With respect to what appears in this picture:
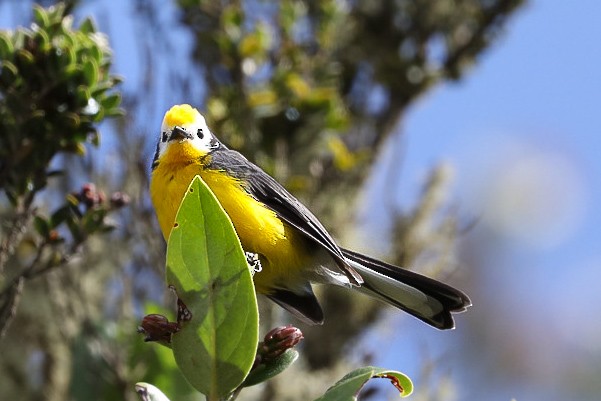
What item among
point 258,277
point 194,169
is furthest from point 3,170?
point 258,277

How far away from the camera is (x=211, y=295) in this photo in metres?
1.71

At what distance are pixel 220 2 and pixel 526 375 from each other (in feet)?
13.3

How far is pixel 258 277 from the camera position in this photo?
271cm

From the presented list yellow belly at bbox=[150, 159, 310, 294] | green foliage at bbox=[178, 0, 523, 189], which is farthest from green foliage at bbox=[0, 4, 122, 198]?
green foliage at bbox=[178, 0, 523, 189]

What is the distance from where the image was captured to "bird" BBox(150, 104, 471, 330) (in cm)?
254

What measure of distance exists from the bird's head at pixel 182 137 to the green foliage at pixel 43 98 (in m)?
0.34

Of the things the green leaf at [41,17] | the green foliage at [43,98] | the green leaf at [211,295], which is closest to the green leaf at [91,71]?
the green foliage at [43,98]

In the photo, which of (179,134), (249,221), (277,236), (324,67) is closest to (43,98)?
(179,134)

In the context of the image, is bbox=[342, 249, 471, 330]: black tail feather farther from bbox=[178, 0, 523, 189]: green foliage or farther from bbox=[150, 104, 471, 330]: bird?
bbox=[178, 0, 523, 189]: green foliage

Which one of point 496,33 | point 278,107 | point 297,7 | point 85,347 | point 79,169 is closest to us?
point 85,347

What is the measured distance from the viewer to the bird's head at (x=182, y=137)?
2725mm

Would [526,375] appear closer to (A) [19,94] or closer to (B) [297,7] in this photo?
(B) [297,7]

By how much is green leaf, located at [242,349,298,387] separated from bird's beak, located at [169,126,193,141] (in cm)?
104

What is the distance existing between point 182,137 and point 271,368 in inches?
41.6
